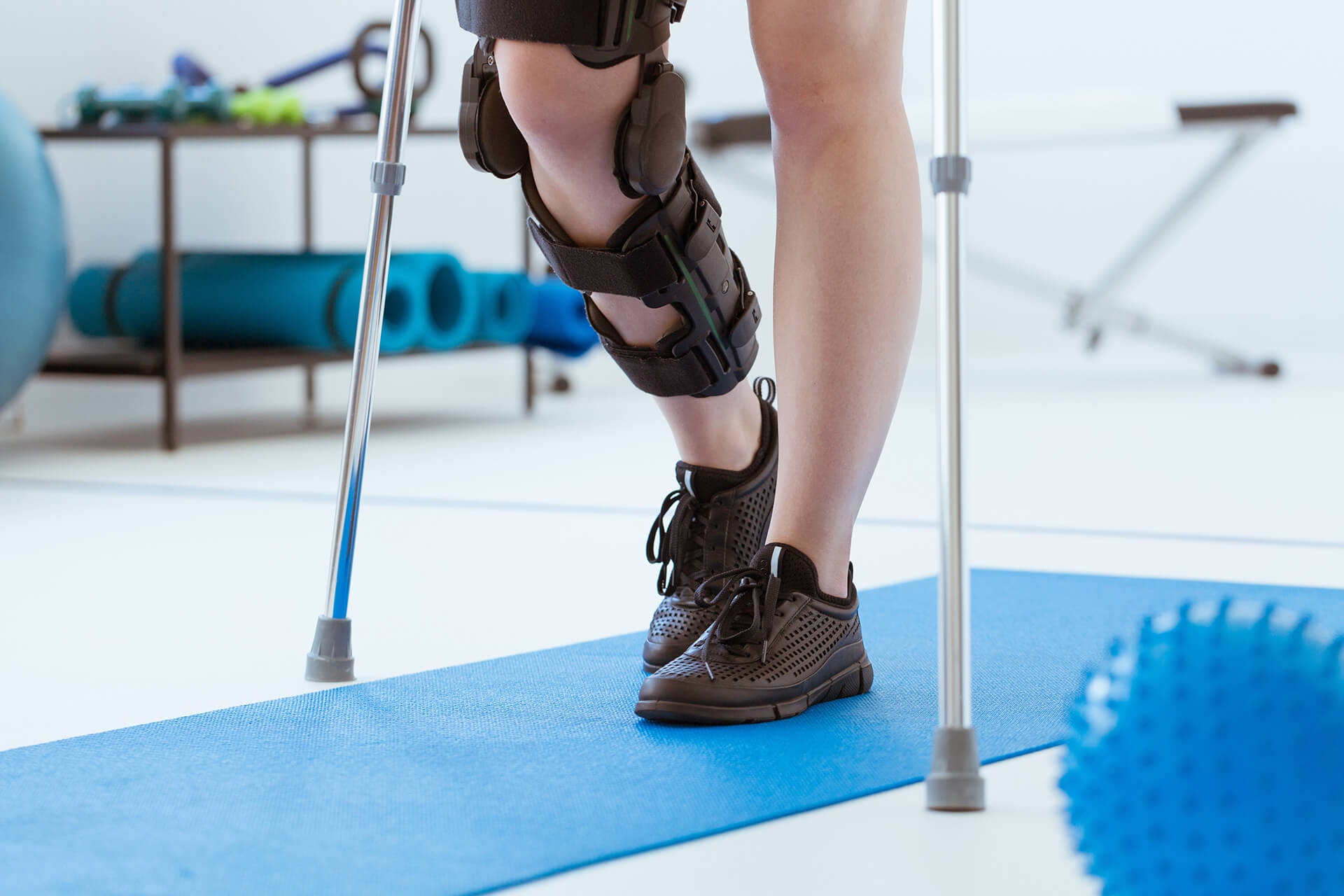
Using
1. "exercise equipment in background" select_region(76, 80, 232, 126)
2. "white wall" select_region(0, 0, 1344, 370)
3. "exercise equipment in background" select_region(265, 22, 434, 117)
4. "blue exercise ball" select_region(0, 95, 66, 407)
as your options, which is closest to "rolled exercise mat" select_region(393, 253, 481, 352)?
"exercise equipment in background" select_region(265, 22, 434, 117)

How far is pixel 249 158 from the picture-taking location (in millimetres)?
3986

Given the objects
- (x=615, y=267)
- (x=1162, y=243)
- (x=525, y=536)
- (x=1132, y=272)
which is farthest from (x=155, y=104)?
(x=1162, y=243)

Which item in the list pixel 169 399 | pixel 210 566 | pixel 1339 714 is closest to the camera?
pixel 1339 714

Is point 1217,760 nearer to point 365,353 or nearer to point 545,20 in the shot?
point 545,20

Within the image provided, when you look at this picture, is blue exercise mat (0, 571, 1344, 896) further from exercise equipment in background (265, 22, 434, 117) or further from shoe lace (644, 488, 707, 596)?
exercise equipment in background (265, 22, 434, 117)

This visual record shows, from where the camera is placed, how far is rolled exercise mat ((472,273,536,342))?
357cm

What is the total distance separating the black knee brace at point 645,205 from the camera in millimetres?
1094

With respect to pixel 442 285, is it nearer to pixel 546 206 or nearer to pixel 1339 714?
pixel 546 206

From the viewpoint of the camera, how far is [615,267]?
1209 mm

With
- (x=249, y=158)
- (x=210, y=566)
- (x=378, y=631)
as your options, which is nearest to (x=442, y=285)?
(x=249, y=158)

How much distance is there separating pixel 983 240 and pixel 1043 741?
17.5 feet

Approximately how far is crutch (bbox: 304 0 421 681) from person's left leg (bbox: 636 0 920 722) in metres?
0.31

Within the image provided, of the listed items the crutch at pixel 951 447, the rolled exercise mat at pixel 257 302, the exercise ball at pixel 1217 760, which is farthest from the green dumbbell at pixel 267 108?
the exercise ball at pixel 1217 760

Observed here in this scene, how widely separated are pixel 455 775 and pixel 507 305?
8.68 ft
